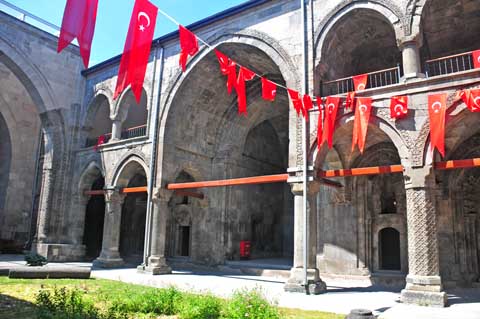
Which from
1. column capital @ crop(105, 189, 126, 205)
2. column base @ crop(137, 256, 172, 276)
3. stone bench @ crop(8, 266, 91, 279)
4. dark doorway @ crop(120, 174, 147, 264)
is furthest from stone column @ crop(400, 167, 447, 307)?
dark doorway @ crop(120, 174, 147, 264)

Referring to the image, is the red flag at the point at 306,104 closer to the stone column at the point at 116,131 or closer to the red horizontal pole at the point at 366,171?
the red horizontal pole at the point at 366,171

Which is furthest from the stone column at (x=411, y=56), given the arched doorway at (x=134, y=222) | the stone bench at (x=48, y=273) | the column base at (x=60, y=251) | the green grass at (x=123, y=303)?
the column base at (x=60, y=251)

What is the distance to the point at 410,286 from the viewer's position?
951 cm

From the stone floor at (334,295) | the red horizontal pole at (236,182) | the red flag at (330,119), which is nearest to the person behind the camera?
the stone floor at (334,295)

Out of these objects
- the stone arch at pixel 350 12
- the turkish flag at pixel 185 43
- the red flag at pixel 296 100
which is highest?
the stone arch at pixel 350 12

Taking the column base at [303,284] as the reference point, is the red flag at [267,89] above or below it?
above

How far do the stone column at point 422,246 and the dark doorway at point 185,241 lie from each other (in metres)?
11.9

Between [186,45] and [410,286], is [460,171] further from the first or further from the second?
[186,45]

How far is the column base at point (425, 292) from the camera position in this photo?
9125mm

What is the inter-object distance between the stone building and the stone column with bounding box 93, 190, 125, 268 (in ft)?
0.20

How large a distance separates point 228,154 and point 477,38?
11.0m

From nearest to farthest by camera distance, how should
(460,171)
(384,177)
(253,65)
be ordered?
1. (460,171)
2. (384,177)
3. (253,65)

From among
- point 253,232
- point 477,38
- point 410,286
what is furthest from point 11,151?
point 477,38

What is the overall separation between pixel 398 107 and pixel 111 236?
42.9ft
